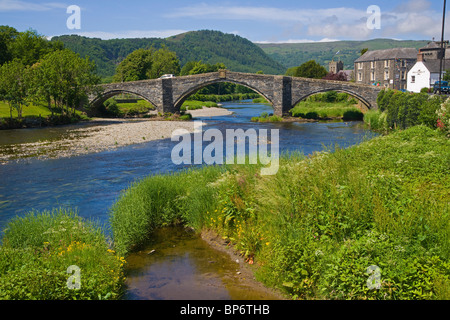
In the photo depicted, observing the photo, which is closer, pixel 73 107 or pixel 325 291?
pixel 325 291

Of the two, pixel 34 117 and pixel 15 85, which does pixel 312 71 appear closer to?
pixel 34 117

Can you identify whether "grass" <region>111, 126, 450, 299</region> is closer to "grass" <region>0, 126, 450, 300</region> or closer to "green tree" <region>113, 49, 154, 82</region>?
"grass" <region>0, 126, 450, 300</region>

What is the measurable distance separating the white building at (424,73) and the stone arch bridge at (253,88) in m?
20.9

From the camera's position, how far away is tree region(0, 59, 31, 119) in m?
45.3

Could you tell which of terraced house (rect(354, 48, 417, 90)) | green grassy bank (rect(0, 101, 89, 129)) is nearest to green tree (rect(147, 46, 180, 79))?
terraced house (rect(354, 48, 417, 90))

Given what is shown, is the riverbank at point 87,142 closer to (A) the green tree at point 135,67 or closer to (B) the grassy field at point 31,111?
(B) the grassy field at point 31,111

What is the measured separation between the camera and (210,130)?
145 feet

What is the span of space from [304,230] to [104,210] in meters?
8.85

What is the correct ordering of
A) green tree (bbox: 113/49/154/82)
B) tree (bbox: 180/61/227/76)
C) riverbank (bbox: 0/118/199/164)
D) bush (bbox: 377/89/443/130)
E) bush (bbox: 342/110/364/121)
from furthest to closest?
tree (bbox: 180/61/227/76) < green tree (bbox: 113/49/154/82) < bush (bbox: 342/110/364/121) < riverbank (bbox: 0/118/199/164) < bush (bbox: 377/89/443/130)

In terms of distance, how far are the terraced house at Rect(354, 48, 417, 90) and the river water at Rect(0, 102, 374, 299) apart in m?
52.4

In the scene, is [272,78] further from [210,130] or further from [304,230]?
[304,230]

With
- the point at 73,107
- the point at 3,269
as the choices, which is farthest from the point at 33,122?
the point at 3,269
